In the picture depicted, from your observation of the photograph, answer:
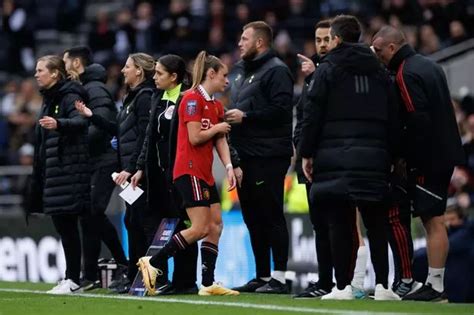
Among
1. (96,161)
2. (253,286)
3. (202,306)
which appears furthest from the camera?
(96,161)

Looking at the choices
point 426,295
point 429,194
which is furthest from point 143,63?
point 426,295

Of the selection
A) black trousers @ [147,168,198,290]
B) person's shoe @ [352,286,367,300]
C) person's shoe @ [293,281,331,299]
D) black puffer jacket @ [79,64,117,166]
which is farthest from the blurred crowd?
person's shoe @ [352,286,367,300]

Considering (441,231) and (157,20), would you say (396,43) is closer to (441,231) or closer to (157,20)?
(441,231)

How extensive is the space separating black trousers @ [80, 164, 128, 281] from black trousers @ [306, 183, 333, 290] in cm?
252

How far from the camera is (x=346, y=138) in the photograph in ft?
37.7

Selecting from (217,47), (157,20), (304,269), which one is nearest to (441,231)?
(304,269)

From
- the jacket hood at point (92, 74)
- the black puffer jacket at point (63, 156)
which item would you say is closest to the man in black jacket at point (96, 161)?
the jacket hood at point (92, 74)

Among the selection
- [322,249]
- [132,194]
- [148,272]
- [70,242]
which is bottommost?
[148,272]

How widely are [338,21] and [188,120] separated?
1501 mm

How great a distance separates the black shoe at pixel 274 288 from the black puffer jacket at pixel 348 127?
1.84 m

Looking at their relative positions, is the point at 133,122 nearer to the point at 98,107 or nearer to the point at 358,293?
the point at 98,107

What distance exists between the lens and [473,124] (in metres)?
17.5

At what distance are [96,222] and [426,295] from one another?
3746mm

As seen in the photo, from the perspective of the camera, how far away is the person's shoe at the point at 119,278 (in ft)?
45.7
